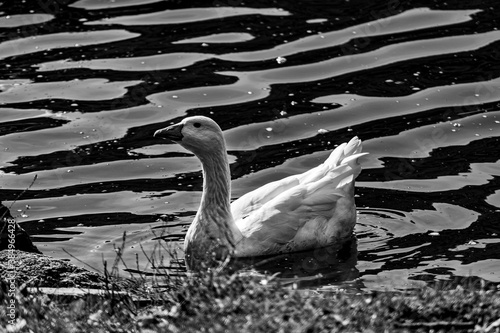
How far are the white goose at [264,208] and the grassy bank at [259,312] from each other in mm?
3605

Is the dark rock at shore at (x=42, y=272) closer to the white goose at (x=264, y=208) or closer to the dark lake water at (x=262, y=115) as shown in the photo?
the dark lake water at (x=262, y=115)

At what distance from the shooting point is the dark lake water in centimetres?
1080

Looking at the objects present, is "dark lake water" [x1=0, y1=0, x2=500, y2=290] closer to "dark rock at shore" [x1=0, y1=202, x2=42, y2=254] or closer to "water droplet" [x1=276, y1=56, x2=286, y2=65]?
"water droplet" [x1=276, y1=56, x2=286, y2=65]

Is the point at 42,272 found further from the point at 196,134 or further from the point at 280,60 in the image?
the point at 280,60

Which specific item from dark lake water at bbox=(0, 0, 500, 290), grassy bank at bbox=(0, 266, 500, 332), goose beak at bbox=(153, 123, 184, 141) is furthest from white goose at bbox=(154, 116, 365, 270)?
grassy bank at bbox=(0, 266, 500, 332)

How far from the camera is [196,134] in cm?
1054

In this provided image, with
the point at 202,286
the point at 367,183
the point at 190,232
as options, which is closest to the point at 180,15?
the point at 367,183

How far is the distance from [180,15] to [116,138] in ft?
13.4

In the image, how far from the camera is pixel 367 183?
1212cm

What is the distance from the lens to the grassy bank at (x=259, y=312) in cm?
591

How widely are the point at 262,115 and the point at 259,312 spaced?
7866mm

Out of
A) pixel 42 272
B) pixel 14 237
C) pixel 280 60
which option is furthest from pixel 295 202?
pixel 280 60

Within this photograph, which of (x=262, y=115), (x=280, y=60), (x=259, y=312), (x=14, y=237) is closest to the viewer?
(x=259, y=312)

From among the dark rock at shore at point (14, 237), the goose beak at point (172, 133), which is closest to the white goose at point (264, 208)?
the goose beak at point (172, 133)
